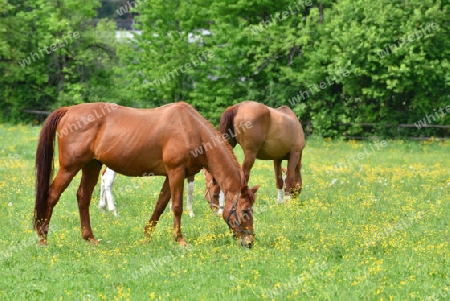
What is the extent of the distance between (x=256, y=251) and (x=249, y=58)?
25.6 m

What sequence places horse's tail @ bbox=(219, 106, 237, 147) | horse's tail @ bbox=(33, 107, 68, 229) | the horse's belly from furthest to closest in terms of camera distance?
the horse's belly, horse's tail @ bbox=(219, 106, 237, 147), horse's tail @ bbox=(33, 107, 68, 229)

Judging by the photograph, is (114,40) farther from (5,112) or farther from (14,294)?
(14,294)

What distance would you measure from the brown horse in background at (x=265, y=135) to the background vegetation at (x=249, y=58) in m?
13.2

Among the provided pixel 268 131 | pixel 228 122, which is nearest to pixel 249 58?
pixel 268 131

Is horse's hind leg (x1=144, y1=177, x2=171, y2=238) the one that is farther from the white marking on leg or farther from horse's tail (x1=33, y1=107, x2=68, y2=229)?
the white marking on leg

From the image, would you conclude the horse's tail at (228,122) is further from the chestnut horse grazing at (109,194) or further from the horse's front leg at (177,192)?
the horse's front leg at (177,192)

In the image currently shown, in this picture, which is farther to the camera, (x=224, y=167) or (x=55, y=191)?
(x=55, y=191)

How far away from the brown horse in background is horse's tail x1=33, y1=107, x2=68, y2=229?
4354 mm

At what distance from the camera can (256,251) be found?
29.0ft

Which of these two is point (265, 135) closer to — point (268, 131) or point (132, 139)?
point (268, 131)

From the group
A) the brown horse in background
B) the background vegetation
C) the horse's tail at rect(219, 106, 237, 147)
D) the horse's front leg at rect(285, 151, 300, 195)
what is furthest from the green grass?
the background vegetation

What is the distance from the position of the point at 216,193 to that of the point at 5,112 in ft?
111

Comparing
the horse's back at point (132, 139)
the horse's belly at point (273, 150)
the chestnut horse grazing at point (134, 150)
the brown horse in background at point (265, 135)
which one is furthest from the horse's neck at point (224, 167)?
the horse's belly at point (273, 150)

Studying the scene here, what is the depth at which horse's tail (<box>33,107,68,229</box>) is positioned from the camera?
9523mm
